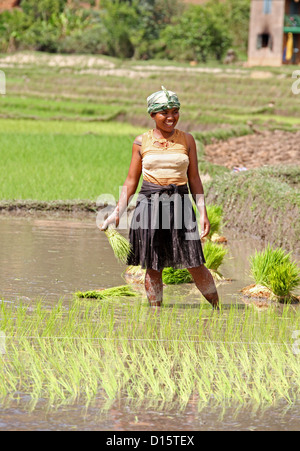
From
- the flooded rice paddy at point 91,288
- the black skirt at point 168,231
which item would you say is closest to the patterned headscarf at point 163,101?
the black skirt at point 168,231

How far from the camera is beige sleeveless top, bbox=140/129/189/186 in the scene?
5.67 metres

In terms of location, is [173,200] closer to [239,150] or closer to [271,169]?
[271,169]

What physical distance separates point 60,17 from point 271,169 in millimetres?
39841

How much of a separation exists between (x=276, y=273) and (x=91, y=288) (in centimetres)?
134

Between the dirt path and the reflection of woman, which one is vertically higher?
the reflection of woman

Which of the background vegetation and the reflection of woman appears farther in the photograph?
the background vegetation

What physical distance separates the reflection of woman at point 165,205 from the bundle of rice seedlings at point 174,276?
110cm

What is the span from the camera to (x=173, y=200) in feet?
18.6

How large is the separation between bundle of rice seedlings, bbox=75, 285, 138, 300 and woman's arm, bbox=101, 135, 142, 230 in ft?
2.01

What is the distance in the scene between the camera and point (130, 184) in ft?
19.2

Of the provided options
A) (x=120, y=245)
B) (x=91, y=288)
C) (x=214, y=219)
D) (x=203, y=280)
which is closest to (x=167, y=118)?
(x=120, y=245)

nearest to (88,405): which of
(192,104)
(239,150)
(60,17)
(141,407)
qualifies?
(141,407)

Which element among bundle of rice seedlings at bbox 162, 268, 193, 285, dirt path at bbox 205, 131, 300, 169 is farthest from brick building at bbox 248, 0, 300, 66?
bundle of rice seedlings at bbox 162, 268, 193, 285

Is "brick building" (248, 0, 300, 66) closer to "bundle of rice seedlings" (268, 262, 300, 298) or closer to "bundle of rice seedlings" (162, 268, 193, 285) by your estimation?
"bundle of rice seedlings" (162, 268, 193, 285)
